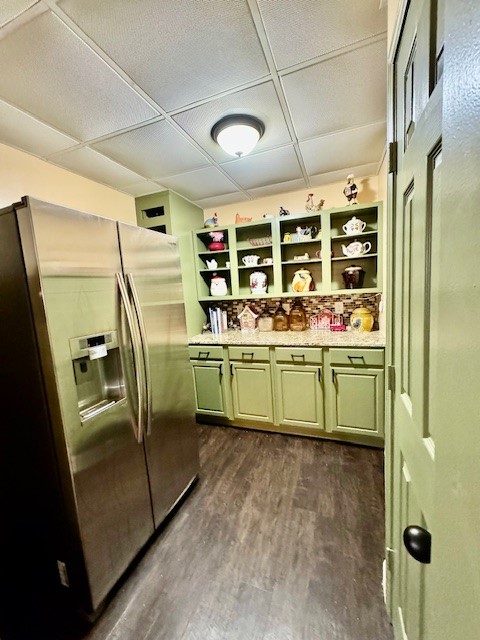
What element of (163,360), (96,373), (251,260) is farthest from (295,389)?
(96,373)

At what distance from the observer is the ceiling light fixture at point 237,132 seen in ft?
5.46

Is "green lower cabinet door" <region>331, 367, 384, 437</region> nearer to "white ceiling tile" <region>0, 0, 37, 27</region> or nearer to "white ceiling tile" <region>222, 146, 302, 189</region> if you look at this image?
"white ceiling tile" <region>222, 146, 302, 189</region>

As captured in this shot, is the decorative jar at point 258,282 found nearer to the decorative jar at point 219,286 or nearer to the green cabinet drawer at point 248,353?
the decorative jar at point 219,286

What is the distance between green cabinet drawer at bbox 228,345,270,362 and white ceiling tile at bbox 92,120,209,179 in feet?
5.39

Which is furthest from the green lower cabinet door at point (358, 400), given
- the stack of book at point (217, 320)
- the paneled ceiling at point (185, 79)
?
the paneled ceiling at point (185, 79)

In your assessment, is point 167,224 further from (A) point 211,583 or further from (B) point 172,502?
(A) point 211,583

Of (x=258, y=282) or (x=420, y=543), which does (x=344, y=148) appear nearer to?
(x=258, y=282)

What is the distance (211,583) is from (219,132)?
2.55 m

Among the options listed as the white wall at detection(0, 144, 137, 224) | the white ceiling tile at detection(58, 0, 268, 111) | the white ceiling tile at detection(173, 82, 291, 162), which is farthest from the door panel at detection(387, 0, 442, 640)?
the white wall at detection(0, 144, 137, 224)

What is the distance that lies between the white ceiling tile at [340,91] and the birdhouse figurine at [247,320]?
174 centimetres

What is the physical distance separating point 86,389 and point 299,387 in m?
1.76

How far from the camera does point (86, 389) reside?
1253mm

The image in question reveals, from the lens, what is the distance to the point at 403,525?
0.94 meters

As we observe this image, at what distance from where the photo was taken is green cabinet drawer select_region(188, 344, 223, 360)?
2.68m
